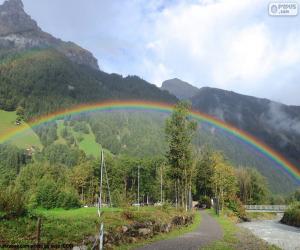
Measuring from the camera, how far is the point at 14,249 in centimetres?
1975

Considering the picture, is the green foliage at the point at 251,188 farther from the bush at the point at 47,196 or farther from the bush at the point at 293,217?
the bush at the point at 47,196

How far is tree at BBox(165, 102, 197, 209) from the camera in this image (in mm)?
73812

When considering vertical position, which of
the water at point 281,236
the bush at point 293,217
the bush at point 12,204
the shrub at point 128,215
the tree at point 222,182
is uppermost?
the tree at point 222,182

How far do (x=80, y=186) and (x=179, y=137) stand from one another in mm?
84044

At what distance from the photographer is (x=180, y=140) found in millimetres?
73562

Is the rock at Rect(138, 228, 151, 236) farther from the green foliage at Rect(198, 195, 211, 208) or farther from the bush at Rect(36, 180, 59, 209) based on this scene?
the green foliage at Rect(198, 195, 211, 208)

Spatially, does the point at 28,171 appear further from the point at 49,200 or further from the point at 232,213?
the point at 232,213

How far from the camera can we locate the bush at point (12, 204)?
24766mm

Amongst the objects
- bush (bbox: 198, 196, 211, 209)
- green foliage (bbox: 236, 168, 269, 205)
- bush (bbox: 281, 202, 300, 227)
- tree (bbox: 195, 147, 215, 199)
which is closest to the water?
bush (bbox: 281, 202, 300, 227)

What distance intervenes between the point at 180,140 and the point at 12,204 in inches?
1978

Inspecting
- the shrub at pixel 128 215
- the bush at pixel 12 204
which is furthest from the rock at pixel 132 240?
the bush at pixel 12 204

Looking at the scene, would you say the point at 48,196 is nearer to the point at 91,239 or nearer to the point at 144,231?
the point at 144,231

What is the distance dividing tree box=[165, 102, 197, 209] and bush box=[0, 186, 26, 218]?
49432 millimetres

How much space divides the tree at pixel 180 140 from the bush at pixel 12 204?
162ft
